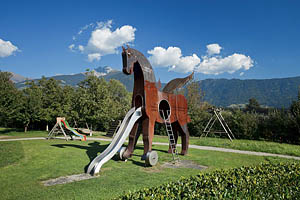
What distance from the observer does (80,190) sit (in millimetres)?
5012

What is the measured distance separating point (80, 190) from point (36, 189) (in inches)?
47.5

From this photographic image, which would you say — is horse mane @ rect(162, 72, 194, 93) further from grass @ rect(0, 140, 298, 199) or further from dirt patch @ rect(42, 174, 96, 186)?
dirt patch @ rect(42, 174, 96, 186)

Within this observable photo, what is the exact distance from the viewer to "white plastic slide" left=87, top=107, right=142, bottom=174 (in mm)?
6589

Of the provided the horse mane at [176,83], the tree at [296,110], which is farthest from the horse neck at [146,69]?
the tree at [296,110]

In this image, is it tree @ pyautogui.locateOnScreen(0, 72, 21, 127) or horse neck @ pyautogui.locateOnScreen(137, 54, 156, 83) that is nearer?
horse neck @ pyautogui.locateOnScreen(137, 54, 156, 83)

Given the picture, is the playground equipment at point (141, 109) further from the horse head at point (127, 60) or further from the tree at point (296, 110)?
the tree at point (296, 110)

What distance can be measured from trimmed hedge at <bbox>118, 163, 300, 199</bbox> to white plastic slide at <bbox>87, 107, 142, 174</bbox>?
3.51m

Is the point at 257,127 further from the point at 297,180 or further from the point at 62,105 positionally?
the point at 62,105

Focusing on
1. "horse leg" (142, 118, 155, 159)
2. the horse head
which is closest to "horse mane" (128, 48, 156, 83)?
the horse head

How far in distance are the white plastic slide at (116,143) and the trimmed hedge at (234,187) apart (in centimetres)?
351

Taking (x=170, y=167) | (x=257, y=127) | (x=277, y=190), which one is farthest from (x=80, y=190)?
(x=257, y=127)

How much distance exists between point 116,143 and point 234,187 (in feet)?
15.6

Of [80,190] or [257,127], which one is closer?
[80,190]

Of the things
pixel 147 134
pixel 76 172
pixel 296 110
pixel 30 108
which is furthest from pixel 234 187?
pixel 30 108
